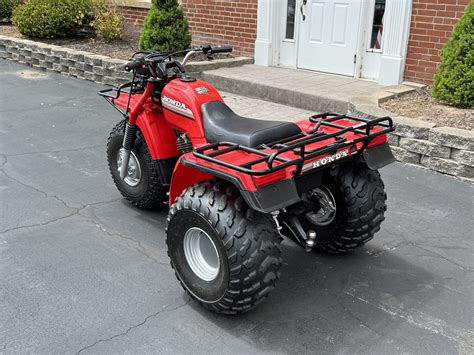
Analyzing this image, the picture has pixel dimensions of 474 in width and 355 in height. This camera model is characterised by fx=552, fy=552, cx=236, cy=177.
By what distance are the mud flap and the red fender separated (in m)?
1.00

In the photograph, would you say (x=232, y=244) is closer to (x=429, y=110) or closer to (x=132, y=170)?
(x=132, y=170)

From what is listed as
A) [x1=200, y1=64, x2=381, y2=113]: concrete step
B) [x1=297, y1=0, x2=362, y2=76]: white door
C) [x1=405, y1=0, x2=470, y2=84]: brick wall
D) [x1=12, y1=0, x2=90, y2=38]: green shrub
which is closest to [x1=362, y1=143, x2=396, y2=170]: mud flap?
[x1=200, y1=64, x2=381, y2=113]: concrete step

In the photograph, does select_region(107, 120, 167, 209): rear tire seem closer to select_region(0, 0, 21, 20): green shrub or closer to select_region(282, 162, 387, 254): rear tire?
select_region(282, 162, 387, 254): rear tire

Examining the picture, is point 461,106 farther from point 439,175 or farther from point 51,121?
point 51,121

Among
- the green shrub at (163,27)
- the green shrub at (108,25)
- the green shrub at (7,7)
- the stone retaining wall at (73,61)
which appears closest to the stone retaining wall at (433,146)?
the stone retaining wall at (73,61)

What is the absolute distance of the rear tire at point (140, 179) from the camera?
4.27 metres

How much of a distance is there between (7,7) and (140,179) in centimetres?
1160

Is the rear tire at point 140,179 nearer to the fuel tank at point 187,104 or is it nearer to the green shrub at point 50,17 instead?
the fuel tank at point 187,104

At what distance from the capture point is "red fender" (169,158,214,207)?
3.38 m

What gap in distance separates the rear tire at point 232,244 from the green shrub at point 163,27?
6407mm

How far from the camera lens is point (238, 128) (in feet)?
10.9

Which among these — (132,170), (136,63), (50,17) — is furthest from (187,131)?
(50,17)

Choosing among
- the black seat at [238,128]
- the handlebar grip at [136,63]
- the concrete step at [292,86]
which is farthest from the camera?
the concrete step at [292,86]

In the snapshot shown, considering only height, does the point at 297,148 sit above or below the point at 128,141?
above
